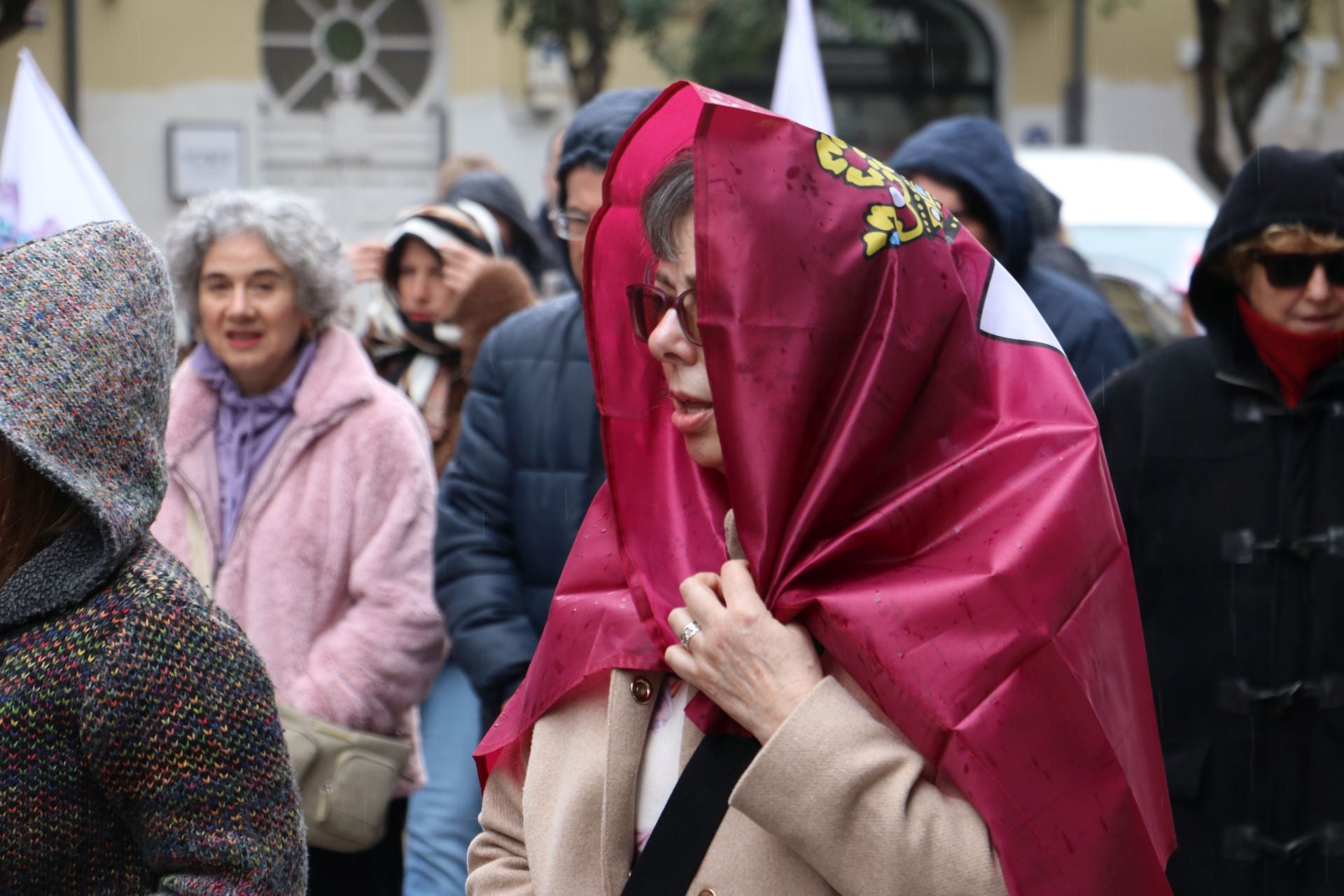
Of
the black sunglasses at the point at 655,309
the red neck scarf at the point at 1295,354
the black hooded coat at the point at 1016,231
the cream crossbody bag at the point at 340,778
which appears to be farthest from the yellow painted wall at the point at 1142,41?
the black sunglasses at the point at 655,309

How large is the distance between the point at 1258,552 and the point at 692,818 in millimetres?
1855

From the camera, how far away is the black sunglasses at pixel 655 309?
2342mm

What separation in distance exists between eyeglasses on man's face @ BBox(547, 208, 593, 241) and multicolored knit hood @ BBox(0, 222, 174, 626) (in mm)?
1956

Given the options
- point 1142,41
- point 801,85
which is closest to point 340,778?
point 801,85

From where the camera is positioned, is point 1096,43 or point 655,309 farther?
point 1096,43

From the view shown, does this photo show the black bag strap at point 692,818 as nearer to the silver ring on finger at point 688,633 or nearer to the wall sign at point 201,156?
the silver ring on finger at point 688,633

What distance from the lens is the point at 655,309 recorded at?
245 centimetres

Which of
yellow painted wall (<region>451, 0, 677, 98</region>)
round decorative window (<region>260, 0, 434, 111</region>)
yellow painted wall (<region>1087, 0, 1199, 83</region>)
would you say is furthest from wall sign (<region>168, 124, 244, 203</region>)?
yellow painted wall (<region>1087, 0, 1199, 83</region>)

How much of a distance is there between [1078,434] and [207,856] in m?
1.16

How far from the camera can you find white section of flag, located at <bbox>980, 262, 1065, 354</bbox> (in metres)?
2.23

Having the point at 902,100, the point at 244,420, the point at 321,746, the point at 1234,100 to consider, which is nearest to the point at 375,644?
the point at 321,746

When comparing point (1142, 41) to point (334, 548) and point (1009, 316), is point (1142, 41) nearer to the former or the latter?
point (334, 548)

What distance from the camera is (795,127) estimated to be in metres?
2.26

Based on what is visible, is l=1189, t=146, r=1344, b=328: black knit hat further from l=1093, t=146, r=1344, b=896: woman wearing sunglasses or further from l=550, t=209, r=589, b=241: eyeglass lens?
l=550, t=209, r=589, b=241: eyeglass lens
